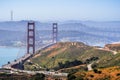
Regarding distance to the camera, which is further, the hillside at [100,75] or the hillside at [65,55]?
the hillside at [65,55]

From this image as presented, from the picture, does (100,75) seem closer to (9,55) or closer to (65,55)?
(65,55)

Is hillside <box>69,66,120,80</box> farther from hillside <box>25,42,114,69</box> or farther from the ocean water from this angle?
the ocean water

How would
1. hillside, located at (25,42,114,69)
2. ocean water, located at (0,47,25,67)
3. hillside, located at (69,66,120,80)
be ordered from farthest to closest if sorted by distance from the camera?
ocean water, located at (0,47,25,67)
hillside, located at (25,42,114,69)
hillside, located at (69,66,120,80)

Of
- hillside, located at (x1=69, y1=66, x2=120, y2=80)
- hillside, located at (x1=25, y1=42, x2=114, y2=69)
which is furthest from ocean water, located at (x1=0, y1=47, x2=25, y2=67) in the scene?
hillside, located at (x1=69, y1=66, x2=120, y2=80)

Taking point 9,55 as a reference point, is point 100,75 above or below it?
above

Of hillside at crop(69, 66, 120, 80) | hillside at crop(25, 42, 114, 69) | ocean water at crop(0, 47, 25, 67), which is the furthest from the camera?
ocean water at crop(0, 47, 25, 67)

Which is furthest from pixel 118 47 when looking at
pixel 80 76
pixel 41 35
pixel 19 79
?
pixel 41 35

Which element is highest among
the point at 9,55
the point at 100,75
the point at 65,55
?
the point at 100,75

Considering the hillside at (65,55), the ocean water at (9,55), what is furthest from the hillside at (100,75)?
the ocean water at (9,55)

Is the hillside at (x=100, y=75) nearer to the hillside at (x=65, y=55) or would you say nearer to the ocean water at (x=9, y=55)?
the hillside at (x=65, y=55)

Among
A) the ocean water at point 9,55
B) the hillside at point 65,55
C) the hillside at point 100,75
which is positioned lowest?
the ocean water at point 9,55

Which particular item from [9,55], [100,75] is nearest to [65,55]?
[100,75]

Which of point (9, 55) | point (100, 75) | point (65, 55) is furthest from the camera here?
point (9, 55)

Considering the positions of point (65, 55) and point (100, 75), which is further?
point (65, 55)
